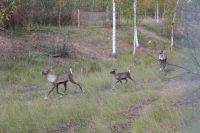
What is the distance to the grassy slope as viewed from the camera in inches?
417

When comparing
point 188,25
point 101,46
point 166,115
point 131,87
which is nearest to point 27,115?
point 166,115

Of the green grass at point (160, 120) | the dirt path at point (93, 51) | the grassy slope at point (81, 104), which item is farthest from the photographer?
the dirt path at point (93, 51)

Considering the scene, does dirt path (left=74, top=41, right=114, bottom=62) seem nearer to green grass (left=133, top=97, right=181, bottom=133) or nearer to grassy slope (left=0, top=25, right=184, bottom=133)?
grassy slope (left=0, top=25, right=184, bottom=133)

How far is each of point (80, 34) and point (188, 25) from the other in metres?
27.4

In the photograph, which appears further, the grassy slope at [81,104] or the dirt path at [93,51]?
the dirt path at [93,51]

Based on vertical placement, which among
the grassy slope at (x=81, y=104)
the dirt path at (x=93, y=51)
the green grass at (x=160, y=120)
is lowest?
the dirt path at (x=93, y=51)

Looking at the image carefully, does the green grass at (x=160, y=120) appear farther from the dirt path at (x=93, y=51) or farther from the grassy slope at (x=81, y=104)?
the dirt path at (x=93, y=51)

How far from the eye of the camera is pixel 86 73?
21.6m

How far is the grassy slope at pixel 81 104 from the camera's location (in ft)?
34.8

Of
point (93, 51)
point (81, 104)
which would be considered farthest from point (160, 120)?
point (93, 51)

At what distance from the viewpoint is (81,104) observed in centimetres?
1302

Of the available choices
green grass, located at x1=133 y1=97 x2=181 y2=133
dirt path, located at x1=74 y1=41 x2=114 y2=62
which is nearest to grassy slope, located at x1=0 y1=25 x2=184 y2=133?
green grass, located at x1=133 y1=97 x2=181 y2=133

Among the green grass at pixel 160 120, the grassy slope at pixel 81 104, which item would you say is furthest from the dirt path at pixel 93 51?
the green grass at pixel 160 120

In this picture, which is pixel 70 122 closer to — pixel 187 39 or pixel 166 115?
pixel 166 115
